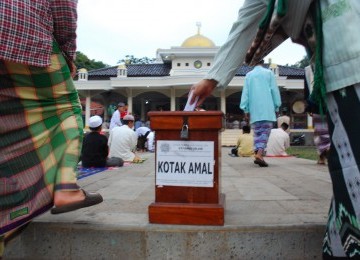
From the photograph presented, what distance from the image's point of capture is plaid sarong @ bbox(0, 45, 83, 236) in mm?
1797

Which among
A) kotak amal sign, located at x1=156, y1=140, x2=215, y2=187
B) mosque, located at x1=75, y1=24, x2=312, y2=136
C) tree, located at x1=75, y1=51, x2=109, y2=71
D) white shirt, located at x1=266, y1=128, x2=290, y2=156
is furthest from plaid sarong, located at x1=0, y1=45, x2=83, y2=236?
tree, located at x1=75, y1=51, x2=109, y2=71

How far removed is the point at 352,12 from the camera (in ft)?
4.38

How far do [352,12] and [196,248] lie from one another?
1.27m

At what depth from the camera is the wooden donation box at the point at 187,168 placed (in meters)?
1.92

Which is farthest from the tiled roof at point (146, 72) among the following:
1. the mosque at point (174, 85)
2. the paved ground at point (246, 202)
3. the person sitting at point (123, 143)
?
the paved ground at point (246, 202)

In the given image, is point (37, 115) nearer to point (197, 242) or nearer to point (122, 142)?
point (197, 242)

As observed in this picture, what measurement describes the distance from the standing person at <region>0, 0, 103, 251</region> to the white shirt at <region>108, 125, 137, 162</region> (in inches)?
197

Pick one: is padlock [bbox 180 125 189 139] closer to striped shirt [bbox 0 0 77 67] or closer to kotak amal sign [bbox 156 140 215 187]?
kotak amal sign [bbox 156 140 215 187]

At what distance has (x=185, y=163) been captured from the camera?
195 cm

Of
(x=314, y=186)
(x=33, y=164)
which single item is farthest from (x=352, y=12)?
(x=314, y=186)

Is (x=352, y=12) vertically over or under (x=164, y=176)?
over

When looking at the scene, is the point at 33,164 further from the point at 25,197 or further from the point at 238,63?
the point at 238,63

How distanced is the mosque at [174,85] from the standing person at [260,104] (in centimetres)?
1750

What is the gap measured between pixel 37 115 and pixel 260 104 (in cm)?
413
